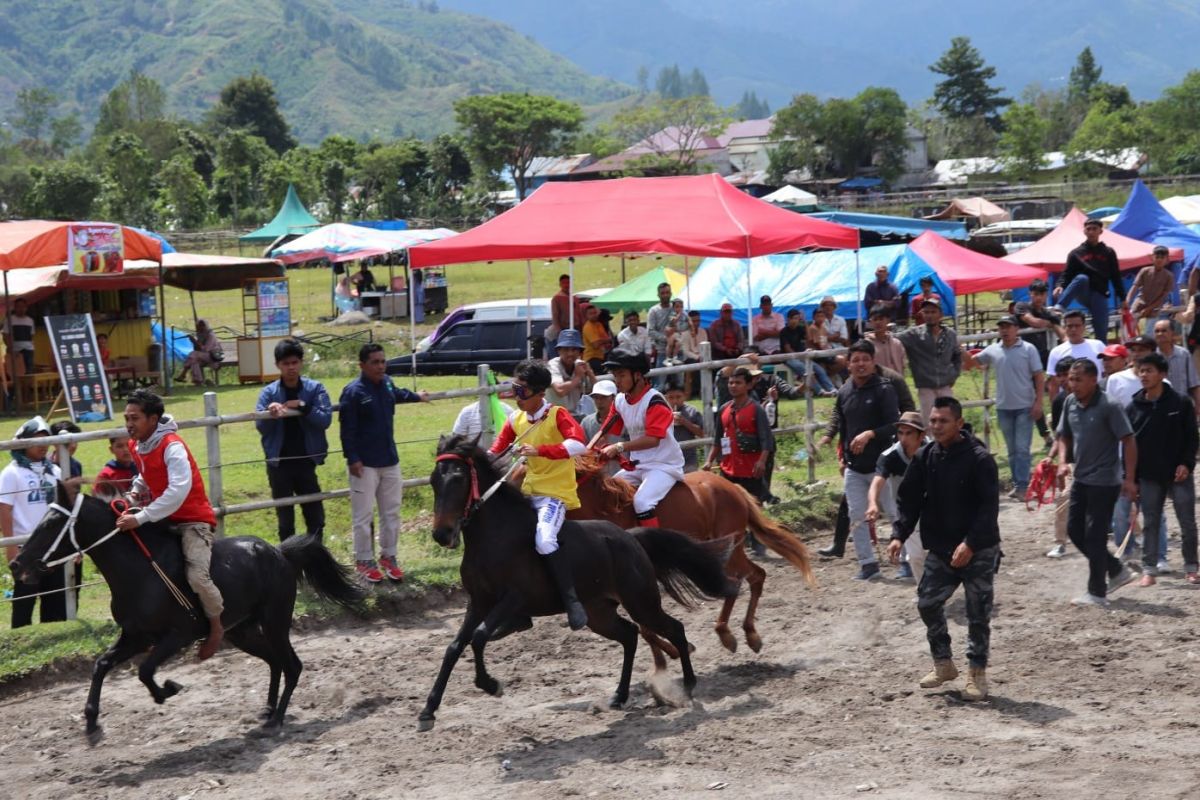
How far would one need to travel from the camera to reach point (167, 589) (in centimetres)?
800

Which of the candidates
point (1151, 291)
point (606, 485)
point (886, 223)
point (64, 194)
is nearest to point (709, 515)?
point (606, 485)

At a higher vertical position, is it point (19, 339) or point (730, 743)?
point (19, 339)

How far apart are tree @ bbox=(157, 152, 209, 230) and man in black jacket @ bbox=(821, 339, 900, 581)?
66.5 meters

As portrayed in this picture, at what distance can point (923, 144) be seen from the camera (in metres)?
111

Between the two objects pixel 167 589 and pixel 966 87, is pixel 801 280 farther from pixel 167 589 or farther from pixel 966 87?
pixel 966 87

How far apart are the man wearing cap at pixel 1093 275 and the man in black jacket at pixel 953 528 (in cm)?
1138

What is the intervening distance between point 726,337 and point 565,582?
12713 mm

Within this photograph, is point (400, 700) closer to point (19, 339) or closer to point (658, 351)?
point (658, 351)

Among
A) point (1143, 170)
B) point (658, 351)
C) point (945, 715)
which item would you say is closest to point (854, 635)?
point (945, 715)

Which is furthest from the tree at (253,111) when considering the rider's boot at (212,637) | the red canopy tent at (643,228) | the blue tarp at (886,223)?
the rider's boot at (212,637)

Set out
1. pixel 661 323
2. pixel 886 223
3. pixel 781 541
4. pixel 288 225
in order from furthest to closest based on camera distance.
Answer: pixel 288 225 → pixel 886 223 → pixel 661 323 → pixel 781 541

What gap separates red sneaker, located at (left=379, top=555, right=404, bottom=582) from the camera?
11.4 metres

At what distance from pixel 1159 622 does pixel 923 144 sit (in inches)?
4167

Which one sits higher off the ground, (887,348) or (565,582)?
(887,348)
